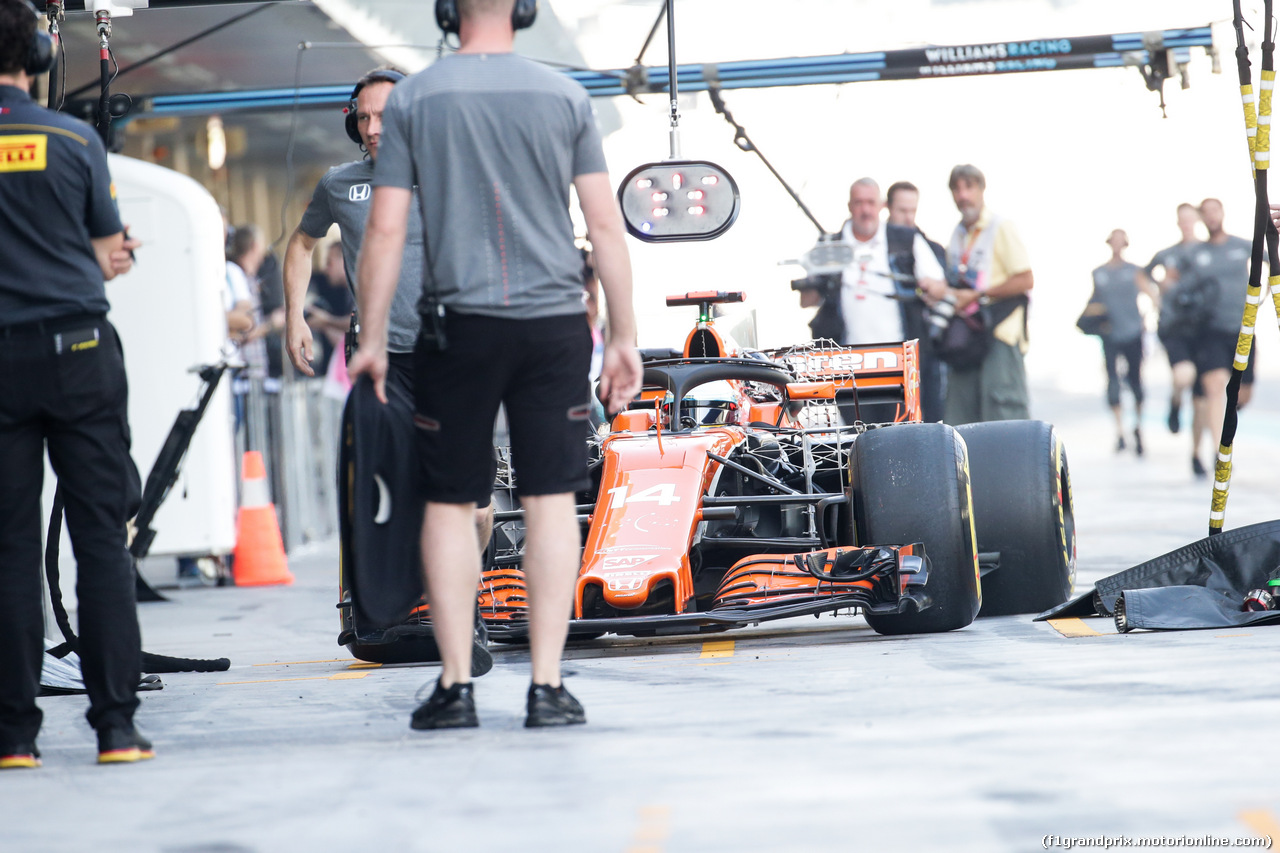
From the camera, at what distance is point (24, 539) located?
12.9 feet

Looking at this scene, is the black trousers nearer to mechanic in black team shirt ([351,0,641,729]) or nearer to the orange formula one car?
mechanic in black team shirt ([351,0,641,729])

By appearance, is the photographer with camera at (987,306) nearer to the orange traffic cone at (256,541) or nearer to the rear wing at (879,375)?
the rear wing at (879,375)

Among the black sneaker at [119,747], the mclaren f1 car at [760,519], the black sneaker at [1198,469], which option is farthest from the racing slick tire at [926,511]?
the black sneaker at [1198,469]

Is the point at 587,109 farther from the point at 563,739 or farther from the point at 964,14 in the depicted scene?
the point at 964,14

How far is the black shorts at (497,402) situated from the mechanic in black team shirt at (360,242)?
34.3 inches

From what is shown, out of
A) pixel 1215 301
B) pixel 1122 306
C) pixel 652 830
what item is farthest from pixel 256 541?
pixel 1122 306

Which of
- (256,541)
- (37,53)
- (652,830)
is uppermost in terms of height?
(37,53)

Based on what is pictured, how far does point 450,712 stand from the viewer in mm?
4043

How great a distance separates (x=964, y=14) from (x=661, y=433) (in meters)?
5.46

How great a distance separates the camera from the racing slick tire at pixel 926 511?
18.3 ft

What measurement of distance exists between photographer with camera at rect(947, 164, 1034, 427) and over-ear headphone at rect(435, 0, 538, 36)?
684cm

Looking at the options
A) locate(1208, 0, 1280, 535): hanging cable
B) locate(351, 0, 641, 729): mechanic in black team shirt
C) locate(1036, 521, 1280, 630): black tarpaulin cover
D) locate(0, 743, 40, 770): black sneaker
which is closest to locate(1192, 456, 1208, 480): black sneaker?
locate(1208, 0, 1280, 535): hanging cable

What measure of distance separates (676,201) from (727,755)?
4637 millimetres

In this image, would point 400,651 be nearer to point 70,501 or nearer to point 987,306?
point 70,501
